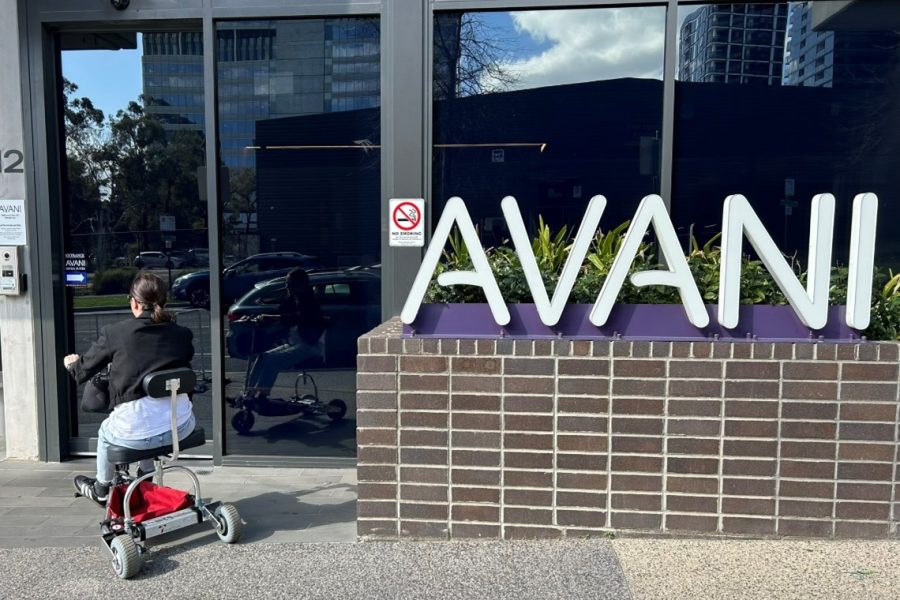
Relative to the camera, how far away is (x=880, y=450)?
3.72m

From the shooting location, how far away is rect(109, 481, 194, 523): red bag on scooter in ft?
12.8

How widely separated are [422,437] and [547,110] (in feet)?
8.14

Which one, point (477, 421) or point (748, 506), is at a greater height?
point (477, 421)

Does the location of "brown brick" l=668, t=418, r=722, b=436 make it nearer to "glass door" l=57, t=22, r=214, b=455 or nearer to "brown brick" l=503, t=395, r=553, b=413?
"brown brick" l=503, t=395, r=553, b=413

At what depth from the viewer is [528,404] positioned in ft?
12.5

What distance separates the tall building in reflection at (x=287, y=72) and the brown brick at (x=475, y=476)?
8.98 ft

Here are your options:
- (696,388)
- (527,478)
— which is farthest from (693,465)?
(527,478)

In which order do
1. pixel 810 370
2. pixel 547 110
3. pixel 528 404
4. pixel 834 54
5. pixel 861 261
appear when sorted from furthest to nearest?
1. pixel 547 110
2. pixel 834 54
3. pixel 528 404
4. pixel 810 370
5. pixel 861 261

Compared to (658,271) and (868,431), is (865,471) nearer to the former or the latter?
(868,431)

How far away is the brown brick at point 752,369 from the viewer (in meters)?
3.72

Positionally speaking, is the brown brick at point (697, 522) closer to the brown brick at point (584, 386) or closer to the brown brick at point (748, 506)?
the brown brick at point (748, 506)

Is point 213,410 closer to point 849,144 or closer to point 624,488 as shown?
point 624,488

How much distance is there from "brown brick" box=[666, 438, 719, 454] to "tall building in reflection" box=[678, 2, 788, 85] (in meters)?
2.50

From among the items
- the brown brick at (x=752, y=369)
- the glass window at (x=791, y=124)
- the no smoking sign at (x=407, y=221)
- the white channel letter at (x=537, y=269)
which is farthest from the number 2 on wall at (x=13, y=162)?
the brown brick at (x=752, y=369)
